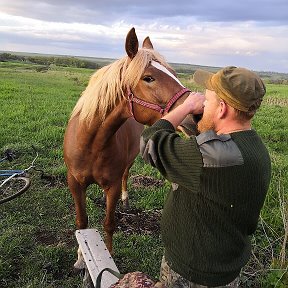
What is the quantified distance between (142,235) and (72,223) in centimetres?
91

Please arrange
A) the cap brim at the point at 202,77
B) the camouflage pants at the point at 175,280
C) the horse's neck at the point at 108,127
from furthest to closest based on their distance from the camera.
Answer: the horse's neck at the point at 108,127 → the camouflage pants at the point at 175,280 → the cap brim at the point at 202,77

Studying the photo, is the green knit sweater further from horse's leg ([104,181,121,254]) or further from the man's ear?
horse's leg ([104,181,121,254])

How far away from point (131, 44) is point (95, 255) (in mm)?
1696

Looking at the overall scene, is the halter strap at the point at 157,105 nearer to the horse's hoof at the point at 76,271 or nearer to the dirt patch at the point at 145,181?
the horse's hoof at the point at 76,271

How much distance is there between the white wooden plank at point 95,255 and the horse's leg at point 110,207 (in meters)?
0.61

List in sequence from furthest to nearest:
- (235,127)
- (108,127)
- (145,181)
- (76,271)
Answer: (145,181) → (76,271) → (108,127) → (235,127)

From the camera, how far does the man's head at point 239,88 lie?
1684mm

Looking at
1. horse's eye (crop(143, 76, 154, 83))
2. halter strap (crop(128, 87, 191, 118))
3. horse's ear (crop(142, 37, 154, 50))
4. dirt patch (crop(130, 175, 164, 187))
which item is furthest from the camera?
dirt patch (crop(130, 175, 164, 187))

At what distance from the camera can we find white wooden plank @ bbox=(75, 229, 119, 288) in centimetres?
274

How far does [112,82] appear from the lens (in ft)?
9.87

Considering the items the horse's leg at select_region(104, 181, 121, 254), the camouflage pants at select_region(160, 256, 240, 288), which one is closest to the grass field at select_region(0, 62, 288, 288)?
the horse's leg at select_region(104, 181, 121, 254)

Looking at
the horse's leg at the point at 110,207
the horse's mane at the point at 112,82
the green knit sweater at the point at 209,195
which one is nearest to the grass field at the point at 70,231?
the horse's leg at the point at 110,207

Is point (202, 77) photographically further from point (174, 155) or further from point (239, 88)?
point (174, 155)

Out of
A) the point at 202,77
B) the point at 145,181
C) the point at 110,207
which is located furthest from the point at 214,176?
the point at 145,181
